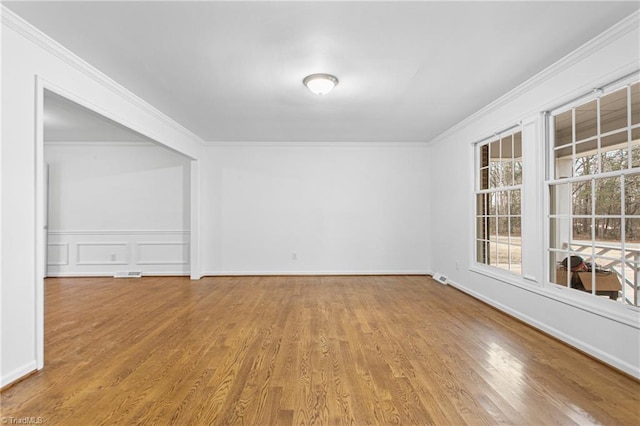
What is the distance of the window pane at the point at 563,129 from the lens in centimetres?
316

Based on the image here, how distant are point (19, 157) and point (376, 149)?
5.41m

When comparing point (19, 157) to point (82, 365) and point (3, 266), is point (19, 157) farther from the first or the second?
point (82, 365)

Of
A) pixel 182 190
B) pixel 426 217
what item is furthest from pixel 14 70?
pixel 426 217

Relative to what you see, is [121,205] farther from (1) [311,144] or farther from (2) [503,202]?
(2) [503,202]

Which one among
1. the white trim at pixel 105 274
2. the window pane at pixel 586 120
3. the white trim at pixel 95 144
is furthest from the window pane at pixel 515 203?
Answer: the white trim at pixel 95 144

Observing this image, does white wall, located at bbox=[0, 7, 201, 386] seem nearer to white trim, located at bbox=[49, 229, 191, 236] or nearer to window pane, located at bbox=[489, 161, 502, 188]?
white trim, located at bbox=[49, 229, 191, 236]

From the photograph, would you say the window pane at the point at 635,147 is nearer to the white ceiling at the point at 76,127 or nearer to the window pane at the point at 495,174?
the window pane at the point at 495,174

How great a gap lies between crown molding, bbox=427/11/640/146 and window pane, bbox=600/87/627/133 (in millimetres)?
409

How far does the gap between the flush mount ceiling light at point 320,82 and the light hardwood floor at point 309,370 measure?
2.56 meters

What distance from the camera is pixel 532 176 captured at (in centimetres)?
354

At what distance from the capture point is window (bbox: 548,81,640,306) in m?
2.54

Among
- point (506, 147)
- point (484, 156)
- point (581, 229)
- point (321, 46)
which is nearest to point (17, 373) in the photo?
point (321, 46)

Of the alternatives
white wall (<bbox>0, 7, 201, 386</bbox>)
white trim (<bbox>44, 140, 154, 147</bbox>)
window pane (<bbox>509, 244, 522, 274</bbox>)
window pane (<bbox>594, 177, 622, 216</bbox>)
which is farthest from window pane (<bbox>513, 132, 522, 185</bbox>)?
white trim (<bbox>44, 140, 154, 147</bbox>)

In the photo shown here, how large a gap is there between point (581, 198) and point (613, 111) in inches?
30.9
